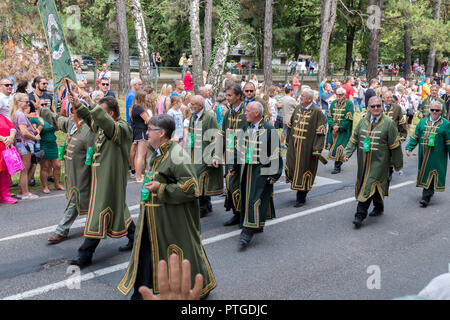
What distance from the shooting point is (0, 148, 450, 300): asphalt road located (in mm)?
5633

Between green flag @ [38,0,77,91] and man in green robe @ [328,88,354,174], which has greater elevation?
green flag @ [38,0,77,91]

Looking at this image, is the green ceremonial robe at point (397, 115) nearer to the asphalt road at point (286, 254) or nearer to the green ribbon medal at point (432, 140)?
the green ribbon medal at point (432, 140)

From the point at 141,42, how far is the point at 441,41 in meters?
18.6

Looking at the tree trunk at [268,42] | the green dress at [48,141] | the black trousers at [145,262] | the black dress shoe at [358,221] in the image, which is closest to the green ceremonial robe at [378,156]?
the black dress shoe at [358,221]

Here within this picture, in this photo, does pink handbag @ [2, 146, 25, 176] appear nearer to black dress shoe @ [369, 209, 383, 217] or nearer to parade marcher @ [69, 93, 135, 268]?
parade marcher @ [69, 93, 135, 268]

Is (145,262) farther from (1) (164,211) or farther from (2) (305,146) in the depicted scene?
(2) (305,146)

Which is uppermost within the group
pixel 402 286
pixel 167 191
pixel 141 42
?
pixel 141 42

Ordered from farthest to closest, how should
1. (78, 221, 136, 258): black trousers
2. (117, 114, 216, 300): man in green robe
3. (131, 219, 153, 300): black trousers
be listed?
(78, 221, 136, 258): black trousers → (131, 219, 153, 300): black trousers → (117, 114, 216, 300): man in green robe

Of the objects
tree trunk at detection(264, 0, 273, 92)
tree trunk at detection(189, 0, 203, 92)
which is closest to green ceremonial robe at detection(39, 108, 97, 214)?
tree trunk at detection(189, 0, 203, 92)

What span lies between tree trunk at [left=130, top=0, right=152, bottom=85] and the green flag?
1295cm

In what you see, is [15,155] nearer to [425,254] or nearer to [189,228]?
[189,228]

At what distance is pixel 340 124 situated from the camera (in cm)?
1230

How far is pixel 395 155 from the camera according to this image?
815cm
